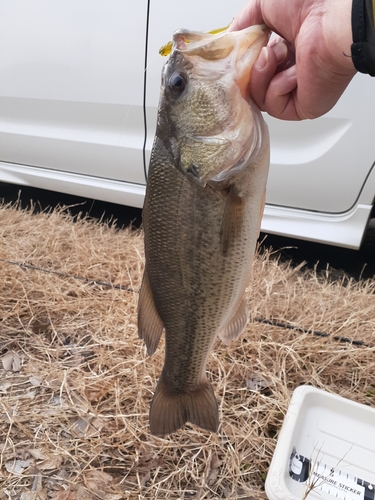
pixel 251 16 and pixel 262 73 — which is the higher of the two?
pixel 251 16

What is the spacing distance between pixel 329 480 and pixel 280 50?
1.45 m

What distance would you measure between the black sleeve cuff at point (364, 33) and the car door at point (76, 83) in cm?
208

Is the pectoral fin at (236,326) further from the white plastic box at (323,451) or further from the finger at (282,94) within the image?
the finger at (282,94)

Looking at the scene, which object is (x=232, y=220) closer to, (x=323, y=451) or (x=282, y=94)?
(x=282, y=94)

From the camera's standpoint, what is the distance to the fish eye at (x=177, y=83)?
4.00 ft

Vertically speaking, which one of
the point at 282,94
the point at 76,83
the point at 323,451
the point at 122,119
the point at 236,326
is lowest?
the point at 323,451

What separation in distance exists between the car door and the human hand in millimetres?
1810

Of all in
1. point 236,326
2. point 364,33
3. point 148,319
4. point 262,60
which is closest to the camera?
point 364,33

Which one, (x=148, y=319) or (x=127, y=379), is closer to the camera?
(x=148, y=319)

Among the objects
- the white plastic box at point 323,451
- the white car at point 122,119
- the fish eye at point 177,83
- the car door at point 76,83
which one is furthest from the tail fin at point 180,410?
the car door at point 76,83

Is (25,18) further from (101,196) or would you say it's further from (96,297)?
(96,297)

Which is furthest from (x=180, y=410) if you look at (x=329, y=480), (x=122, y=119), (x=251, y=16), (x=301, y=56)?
(x=122, y=119)

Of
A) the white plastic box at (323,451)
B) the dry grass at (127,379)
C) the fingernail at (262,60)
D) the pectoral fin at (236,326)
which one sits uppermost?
the fingernail at (262,60)

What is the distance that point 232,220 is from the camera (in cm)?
126
